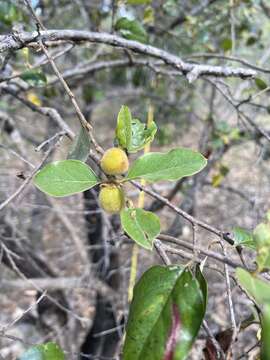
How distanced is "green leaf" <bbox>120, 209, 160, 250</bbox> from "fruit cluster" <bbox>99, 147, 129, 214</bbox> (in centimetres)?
1

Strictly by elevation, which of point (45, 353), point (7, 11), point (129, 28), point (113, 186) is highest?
point (7, 11)

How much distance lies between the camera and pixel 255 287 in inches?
15.4

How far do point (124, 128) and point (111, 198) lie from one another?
0.10 meters

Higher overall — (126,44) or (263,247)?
(126,44)

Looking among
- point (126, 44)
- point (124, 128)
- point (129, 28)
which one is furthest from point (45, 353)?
point (129, 28)

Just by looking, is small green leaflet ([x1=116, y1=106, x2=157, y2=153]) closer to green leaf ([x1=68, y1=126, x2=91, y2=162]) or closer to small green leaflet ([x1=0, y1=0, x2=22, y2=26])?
green leaf ([x1=68, y1=126, x2=91, y2=162])

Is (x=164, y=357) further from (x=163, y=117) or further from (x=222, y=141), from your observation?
(x=163, y=117)

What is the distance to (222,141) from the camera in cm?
176

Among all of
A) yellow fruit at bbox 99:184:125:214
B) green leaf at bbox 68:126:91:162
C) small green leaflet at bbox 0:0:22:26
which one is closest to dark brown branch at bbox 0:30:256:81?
green leaf at bbox 68:126:91:162

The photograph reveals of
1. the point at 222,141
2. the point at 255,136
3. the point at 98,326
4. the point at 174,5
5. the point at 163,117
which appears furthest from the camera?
the point at 163,117

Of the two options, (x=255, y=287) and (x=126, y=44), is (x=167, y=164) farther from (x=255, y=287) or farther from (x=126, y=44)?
(x=126, y=44)

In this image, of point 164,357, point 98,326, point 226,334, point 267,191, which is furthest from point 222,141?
point 267,191

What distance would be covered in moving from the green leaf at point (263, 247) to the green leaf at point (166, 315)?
93 mm

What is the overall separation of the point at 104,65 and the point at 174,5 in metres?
0.74
